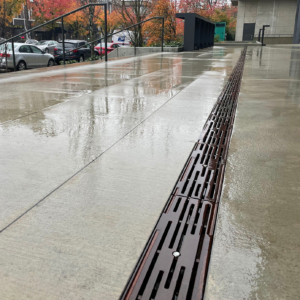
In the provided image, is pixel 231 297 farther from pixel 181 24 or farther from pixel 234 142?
pixel 181 24

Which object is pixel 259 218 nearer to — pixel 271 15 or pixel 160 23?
pixel 160 23

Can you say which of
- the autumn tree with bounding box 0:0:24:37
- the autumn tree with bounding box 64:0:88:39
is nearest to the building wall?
the autumn tree with bounding box 64:0:88:39

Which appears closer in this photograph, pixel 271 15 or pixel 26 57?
pixel 26 57

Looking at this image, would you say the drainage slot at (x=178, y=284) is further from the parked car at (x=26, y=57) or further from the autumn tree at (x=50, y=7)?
the autumn tree at (x=50, y=7)

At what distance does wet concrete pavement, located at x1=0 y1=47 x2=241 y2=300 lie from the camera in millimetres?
1582

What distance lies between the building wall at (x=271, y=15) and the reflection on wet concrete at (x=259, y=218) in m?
41.8

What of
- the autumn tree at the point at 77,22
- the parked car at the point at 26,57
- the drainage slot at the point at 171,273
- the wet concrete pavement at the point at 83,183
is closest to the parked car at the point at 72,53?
the parked car at the point at 26,57

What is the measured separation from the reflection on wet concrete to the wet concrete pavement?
426 mm

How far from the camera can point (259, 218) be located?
6.67ft

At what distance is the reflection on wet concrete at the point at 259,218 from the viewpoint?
5.00 ft

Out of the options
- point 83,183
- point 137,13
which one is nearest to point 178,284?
point 83,183

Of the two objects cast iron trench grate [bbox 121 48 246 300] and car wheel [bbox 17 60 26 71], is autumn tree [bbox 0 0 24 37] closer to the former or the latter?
car wheel [bbox 17 60 26 71]

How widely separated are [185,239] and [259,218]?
50cm

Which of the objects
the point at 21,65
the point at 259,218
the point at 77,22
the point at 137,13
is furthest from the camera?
the point at 77,22
